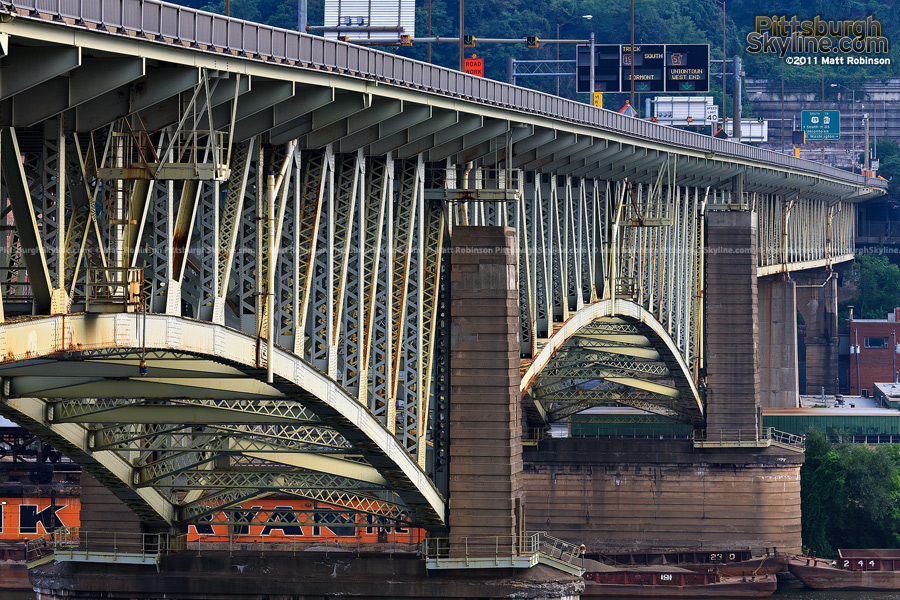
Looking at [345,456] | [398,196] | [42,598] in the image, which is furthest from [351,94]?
[42,598]

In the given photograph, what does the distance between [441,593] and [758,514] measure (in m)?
38.0

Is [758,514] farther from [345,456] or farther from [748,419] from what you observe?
[345,456]

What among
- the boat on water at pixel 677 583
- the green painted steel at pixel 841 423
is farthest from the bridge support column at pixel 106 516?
the green painted steel at pixel 841 423

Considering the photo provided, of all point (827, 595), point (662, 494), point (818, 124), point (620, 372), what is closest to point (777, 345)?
point (827, 595)

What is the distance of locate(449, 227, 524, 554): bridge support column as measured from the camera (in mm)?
44500

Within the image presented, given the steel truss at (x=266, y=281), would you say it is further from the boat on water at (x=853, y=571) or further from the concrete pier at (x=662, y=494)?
the boat on water at (x=853, y=571)

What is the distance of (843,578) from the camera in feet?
268

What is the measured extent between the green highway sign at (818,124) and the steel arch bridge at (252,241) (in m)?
113

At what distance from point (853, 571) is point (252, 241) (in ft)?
179

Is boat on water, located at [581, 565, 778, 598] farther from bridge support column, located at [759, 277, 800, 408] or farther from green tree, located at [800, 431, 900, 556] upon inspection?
bridge support column, located at [759, 277, 800, 408]

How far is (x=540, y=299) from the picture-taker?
186 feet

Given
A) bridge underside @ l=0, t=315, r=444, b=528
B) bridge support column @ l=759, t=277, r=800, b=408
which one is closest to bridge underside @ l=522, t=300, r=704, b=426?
bridge underside @ l=0, t=315, r=444, b=528

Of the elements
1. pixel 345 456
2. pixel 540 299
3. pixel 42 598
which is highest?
pixel 540 299

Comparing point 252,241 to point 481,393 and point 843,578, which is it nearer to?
point 481,393
